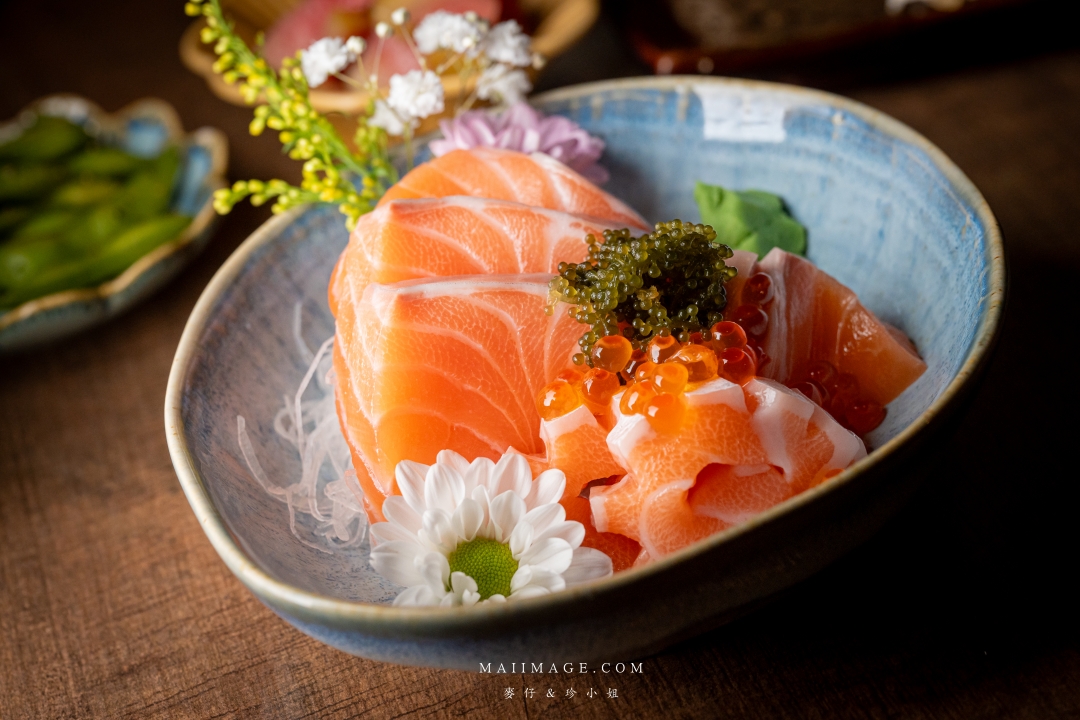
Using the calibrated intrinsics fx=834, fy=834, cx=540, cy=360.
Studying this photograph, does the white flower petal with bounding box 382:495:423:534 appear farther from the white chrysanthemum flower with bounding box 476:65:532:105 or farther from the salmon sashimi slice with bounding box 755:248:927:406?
the white chrysanthemum flower with bounding box 476:65:532:105

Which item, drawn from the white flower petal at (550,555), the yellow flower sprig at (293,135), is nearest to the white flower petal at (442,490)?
the white flower petal at (550,555)

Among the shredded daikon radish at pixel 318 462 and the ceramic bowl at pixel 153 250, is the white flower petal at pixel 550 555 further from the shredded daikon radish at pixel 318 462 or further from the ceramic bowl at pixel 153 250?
the ceramic bowl at pixel 153 250

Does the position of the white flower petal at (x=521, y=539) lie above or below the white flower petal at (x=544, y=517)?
below

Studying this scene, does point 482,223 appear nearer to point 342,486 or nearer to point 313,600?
point 342,486

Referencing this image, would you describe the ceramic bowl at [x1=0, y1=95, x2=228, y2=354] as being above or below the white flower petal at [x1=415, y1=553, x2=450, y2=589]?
below

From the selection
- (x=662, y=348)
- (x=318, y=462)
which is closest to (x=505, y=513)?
(x=662, y=348)

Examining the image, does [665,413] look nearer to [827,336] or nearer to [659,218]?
[827,336]

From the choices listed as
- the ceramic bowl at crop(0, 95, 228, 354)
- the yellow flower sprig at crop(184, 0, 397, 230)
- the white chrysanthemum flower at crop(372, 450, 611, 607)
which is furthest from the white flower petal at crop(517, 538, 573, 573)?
the ceramic bowl at crop(0, 95, 228, 354)
